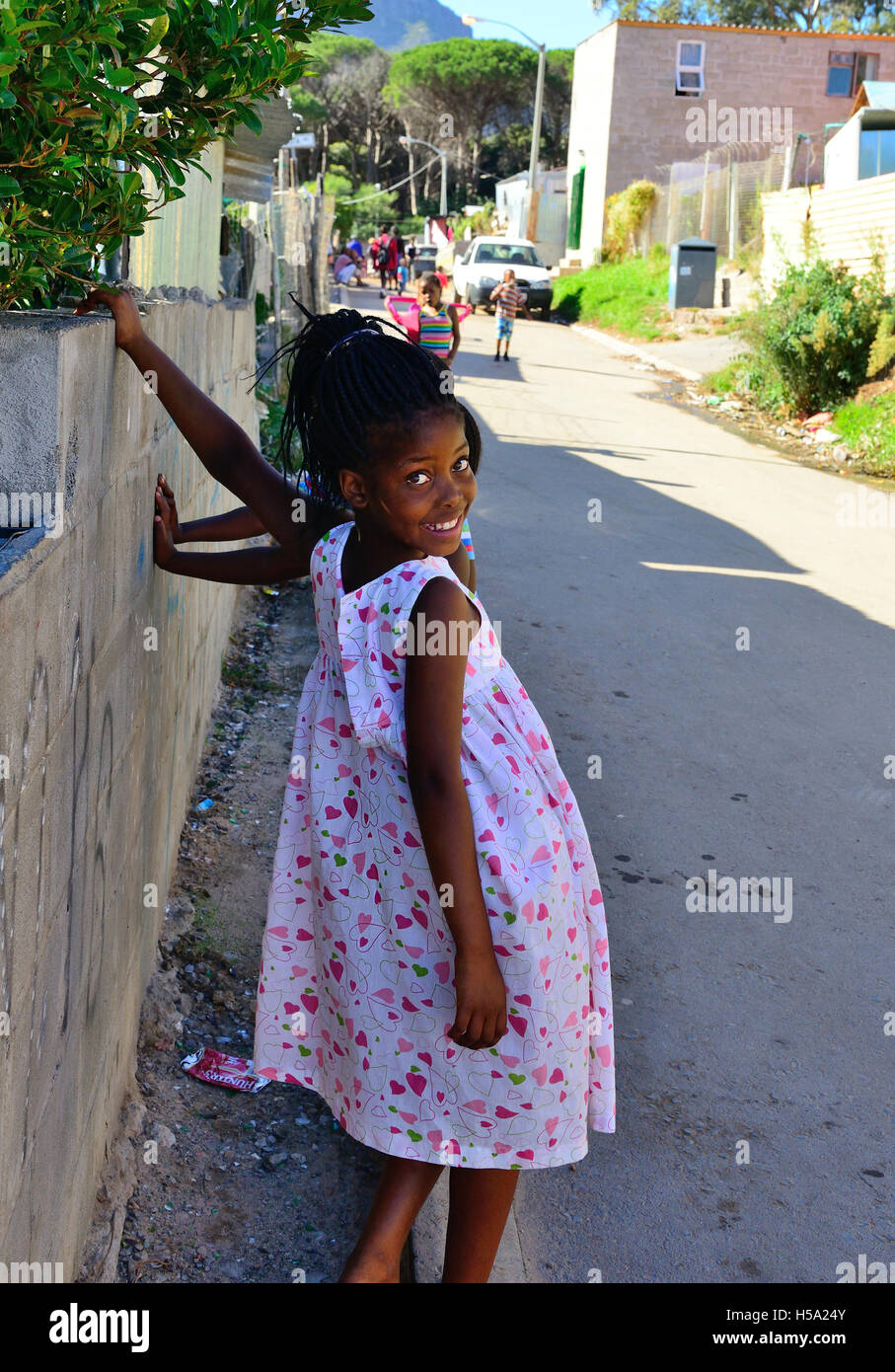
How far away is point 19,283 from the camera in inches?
78.2

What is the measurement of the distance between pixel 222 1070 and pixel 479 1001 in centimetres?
123

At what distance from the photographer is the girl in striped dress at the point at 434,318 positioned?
41.5ft

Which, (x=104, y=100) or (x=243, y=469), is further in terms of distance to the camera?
(x=243, y=469)

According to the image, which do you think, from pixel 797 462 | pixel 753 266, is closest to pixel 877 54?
pixel 753 266

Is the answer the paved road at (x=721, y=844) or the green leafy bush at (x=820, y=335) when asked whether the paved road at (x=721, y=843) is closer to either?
the paved road at (x=721, y=844)

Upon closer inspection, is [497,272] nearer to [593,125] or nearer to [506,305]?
[506,305]

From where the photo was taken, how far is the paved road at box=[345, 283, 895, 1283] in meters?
2.85

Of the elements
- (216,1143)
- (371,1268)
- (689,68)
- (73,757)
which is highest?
(689,68)

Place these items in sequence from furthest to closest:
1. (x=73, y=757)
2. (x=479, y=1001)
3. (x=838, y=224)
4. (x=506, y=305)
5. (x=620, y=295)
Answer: (x=620, y=295) → (x=506, y=305) → (x=838, y=224) → (x=479, y=1001) → (x=73, y=757)

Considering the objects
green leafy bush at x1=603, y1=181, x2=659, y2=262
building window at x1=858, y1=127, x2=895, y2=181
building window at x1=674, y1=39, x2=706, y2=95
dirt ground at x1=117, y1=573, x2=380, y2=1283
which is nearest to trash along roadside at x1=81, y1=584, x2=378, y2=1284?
dirt ground at x1=117, y1=573, x2=380, y2=1283

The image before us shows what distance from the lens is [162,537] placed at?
9.05 feet

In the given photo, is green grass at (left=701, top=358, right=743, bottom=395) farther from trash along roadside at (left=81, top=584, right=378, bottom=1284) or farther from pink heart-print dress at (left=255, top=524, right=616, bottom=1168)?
pink heart-print dress at (left=255, top=524, right=616, bottom=1168)

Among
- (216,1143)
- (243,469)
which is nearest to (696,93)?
(243,469)

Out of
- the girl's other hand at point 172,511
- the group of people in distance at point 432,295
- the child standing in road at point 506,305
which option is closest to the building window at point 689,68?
the group of people in distance at point 432,295
